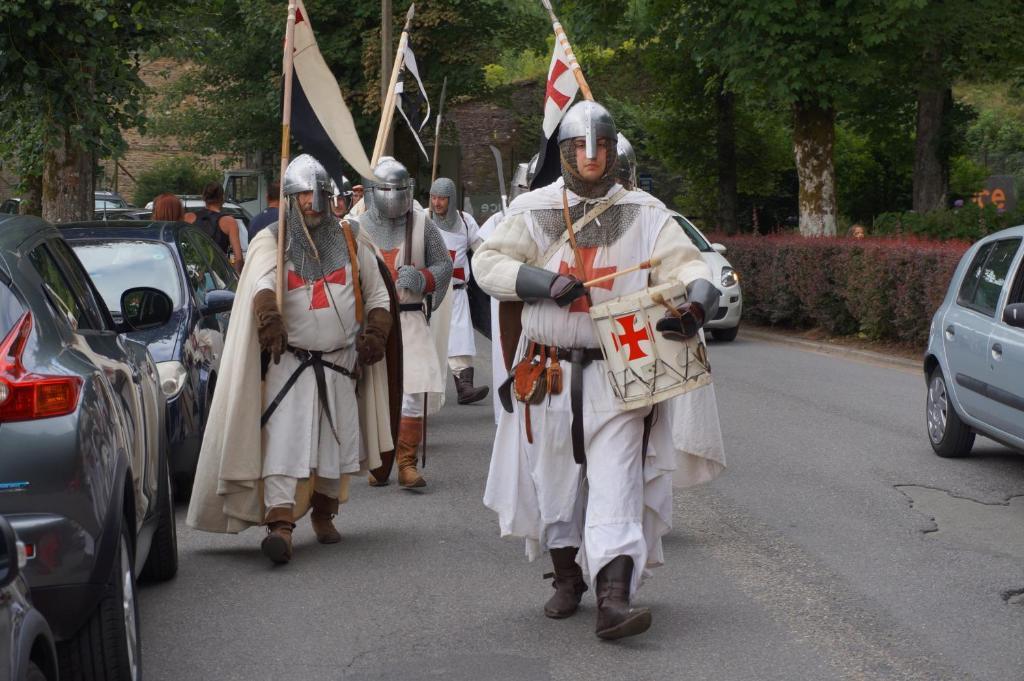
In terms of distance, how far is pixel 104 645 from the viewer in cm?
463

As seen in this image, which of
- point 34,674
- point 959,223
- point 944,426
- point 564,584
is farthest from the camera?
point 959,223

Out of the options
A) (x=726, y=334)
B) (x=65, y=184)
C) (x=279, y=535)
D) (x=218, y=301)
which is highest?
(x=65, y=184)

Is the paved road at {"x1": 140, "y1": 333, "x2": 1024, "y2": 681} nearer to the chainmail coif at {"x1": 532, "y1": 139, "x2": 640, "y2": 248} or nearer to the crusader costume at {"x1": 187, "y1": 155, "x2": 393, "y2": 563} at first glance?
the crusader costume at {"x1": 187, "y1": 155, "x2": 393, "y2": 563}

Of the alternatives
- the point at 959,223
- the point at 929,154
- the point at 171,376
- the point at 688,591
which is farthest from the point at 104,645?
the point at 929,154

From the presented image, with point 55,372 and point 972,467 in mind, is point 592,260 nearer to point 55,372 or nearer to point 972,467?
point 55,372

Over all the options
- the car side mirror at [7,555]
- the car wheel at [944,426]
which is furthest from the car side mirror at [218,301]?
the car side mirror at [7,555]

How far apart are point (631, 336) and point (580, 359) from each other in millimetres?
288

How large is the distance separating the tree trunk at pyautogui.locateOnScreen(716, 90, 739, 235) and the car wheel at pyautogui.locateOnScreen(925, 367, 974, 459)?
21.3 metres

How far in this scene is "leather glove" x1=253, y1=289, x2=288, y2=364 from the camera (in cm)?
717

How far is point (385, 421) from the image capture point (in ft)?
25.8

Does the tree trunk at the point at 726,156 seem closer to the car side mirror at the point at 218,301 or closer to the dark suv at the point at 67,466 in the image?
the car side mirror at the point at 218,301

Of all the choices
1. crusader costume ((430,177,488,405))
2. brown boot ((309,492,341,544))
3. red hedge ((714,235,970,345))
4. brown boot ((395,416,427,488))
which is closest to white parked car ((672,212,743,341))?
red hedge ((714,235,970,345))

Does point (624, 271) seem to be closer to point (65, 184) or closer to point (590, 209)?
point (590, 209)

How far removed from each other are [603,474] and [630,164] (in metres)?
2.37
